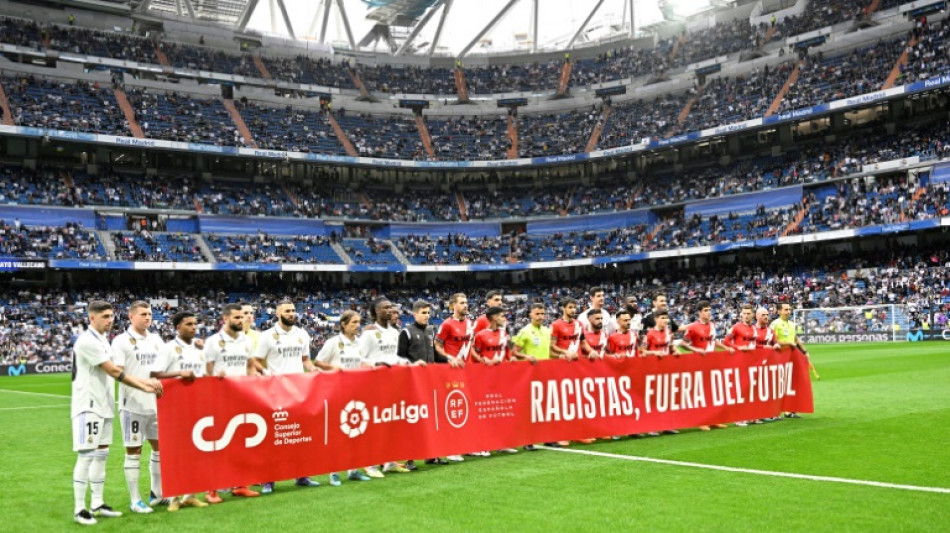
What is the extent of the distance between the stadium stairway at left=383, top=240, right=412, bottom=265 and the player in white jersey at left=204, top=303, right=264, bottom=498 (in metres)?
52.9

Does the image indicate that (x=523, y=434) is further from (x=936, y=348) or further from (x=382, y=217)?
(x=382, y=217)

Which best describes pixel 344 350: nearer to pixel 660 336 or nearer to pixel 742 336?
pixel 660 336

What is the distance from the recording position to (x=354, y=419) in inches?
414

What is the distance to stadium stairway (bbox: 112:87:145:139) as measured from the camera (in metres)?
57.6

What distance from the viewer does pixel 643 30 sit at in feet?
246

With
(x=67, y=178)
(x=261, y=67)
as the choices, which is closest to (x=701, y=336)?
(x=67, y=178)

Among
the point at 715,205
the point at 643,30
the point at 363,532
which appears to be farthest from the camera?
the point at 643,30

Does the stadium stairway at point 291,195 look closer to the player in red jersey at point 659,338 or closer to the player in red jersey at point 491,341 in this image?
the player in red jersey at point 659,338

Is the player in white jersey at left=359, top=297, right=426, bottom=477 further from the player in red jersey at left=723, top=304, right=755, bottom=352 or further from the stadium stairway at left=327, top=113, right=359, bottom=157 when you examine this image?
the stadium stairway at left=327, top=113, right=359, bottom=157

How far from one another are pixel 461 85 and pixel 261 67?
58.8 ft

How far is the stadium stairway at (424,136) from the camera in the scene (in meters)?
69.0

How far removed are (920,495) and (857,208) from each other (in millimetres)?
48663

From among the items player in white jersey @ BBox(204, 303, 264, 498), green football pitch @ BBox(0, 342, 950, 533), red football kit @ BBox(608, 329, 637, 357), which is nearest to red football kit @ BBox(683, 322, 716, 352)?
red football kit @ BBox(608, 329, 637, 357)

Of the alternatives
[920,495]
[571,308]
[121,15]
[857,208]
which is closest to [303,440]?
[571,308]
